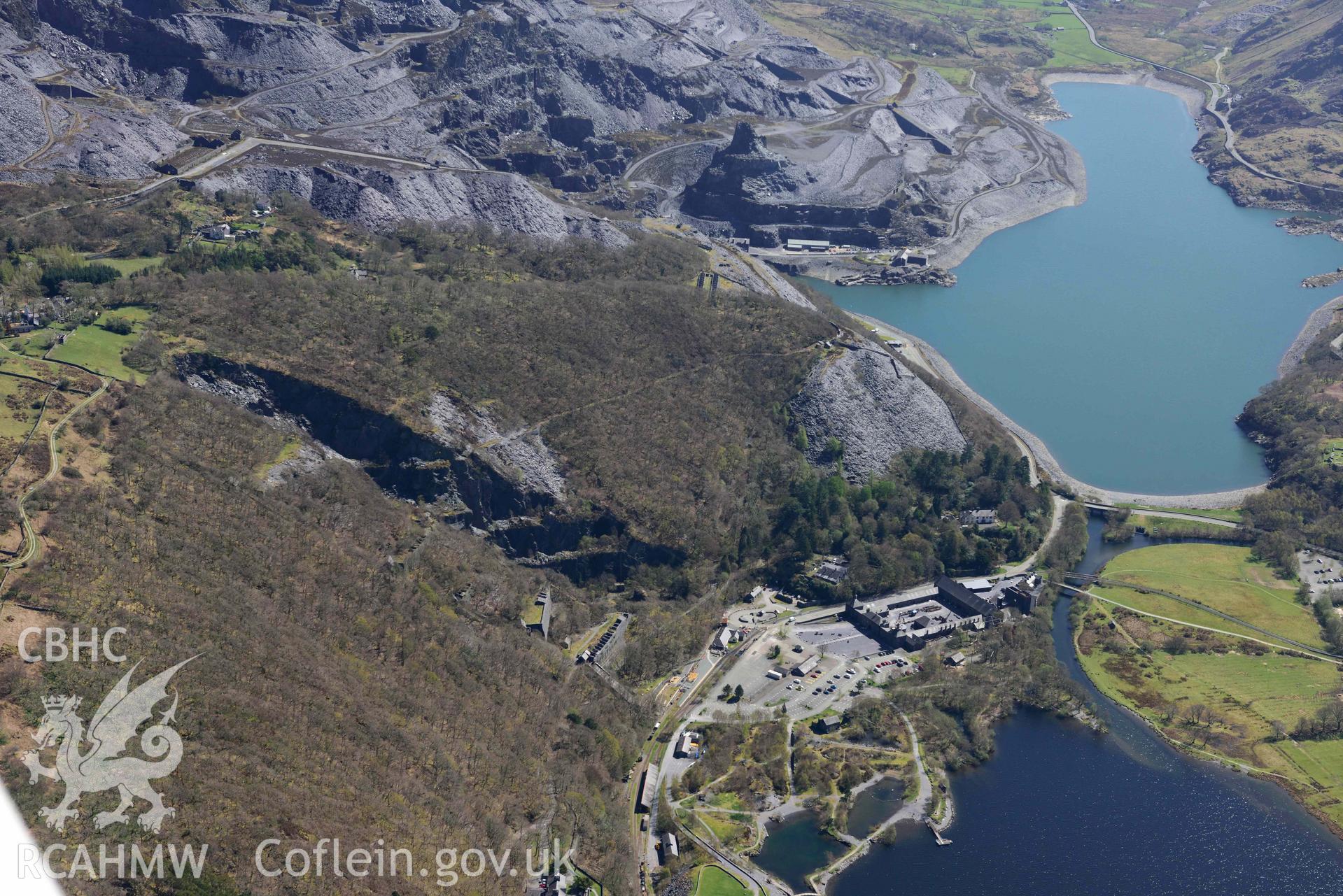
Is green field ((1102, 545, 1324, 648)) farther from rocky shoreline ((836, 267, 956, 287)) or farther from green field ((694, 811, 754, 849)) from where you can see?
rocky shoreline ((836, 267, 956, 287))

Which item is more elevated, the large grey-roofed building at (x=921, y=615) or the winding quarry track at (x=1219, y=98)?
the winding quarry track at (x=1219, y=98)

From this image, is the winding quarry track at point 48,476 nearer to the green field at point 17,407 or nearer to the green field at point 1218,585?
the green field at point 17,407

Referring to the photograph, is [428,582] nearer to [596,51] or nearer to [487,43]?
[487,43]

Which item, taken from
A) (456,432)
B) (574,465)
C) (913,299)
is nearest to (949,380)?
(913,299)

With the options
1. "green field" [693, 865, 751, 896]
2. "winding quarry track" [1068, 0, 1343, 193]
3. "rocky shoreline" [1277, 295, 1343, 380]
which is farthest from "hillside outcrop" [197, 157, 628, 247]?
"winding quarry track" [1068, 0, 1343, 193]

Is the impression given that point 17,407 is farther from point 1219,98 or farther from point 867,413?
point 1219,98

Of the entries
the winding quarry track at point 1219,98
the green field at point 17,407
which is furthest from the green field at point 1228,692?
the winding quarry track at point 1219,98
